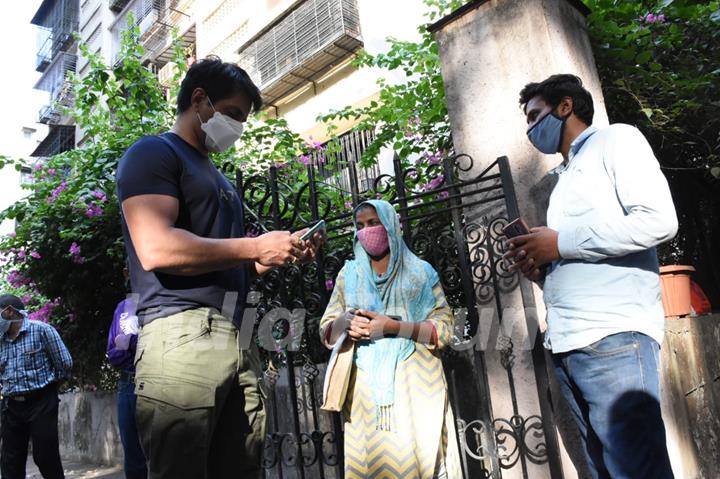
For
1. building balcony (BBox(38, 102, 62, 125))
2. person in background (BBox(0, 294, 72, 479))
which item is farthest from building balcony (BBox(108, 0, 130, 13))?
person in background (BBox(0, 294, 72, 479))

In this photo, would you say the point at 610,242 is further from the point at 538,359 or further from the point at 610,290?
the point at 538,359

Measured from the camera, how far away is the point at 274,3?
12812mm

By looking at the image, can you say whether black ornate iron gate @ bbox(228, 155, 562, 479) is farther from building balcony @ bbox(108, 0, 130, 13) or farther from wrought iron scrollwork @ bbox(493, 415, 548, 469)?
building balcony @ bbox(108, 0, 130, 13)

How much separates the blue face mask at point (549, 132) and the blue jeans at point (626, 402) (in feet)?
2.76

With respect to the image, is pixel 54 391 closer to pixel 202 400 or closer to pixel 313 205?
pixel 313 205

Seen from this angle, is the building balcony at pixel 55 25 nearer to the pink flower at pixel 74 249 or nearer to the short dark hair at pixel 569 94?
the pink flower at pixel 74 249

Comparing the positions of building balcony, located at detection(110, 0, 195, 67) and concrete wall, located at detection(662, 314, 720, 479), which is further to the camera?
building balcony, located at detection(110, 0, 195, 67)

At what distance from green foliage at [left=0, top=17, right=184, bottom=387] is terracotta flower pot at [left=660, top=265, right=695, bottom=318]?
4.75 metres

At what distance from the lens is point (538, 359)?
2.57m

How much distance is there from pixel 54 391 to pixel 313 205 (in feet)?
10.1

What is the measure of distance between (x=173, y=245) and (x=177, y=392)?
0.42 m

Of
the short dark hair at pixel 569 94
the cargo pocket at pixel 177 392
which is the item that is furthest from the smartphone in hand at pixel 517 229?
the cargo pocket at pixel 177 392

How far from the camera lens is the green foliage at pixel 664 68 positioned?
3207 mm

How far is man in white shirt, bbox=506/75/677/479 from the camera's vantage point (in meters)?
1.57
